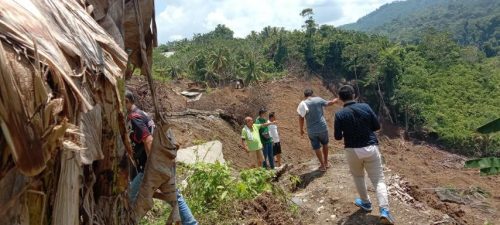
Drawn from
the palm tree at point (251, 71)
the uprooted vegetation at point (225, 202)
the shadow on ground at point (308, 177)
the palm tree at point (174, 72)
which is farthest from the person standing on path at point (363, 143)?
the palm tree at point (174, 72)

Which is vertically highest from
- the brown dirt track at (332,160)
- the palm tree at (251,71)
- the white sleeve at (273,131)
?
the palm tree at (251,71)

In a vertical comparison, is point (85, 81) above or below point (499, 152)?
above

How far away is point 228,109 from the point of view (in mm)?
25625

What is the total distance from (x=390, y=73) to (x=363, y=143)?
36543mm

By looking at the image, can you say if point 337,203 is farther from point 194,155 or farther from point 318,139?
point 194,155

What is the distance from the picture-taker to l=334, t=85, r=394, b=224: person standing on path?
5.46 m

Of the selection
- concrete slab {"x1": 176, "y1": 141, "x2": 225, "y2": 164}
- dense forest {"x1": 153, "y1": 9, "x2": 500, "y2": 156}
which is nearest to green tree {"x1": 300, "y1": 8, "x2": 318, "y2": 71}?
dense forest {"x1": 153, "y1": 9, "x2": 500, "y2": 156}

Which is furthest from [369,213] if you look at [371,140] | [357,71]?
[357,71]

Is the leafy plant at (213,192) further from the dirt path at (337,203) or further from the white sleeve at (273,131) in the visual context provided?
the white sleeve at (273,131)

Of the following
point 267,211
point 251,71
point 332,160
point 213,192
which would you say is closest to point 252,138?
point 332,160

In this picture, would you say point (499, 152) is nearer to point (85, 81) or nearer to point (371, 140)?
point (371, 140)

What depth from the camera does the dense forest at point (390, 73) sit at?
129 feet

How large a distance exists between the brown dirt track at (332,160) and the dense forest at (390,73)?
2548 mm

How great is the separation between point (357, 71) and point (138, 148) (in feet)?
129
